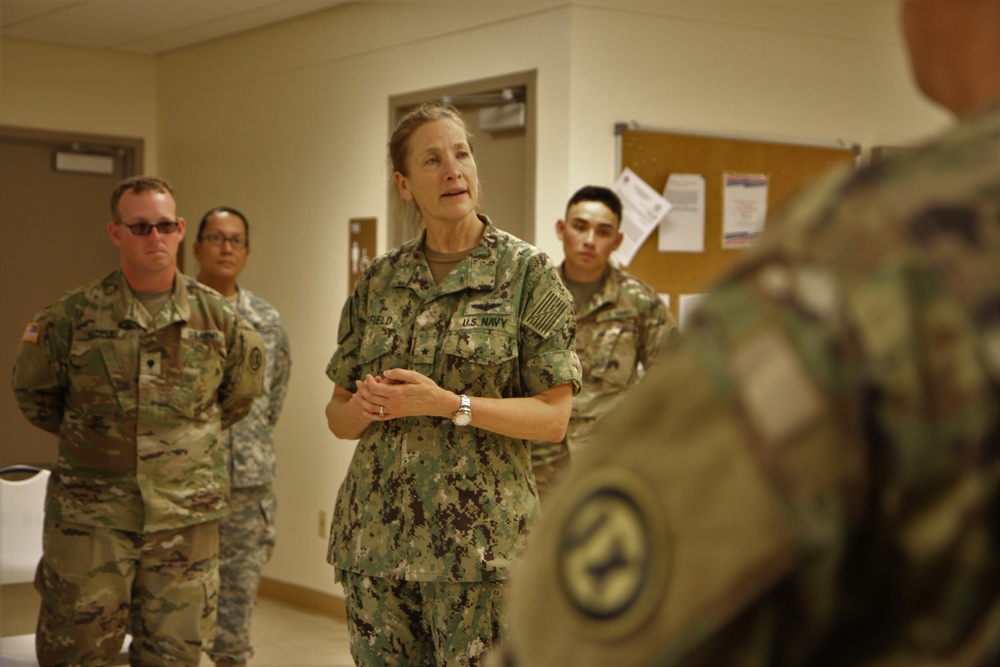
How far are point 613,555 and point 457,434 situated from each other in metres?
1.65

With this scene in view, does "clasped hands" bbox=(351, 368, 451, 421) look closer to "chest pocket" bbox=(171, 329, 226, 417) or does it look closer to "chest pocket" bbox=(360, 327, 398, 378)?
"chest pocket" bbox=(360, 327, 398, 378)

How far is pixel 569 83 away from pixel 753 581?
384 cm

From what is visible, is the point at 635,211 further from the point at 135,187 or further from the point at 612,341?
the point at 135,187

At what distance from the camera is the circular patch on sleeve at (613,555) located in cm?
63

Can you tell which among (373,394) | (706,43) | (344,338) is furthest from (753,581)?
(706,43)

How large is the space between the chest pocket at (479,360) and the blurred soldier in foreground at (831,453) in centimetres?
→ 162

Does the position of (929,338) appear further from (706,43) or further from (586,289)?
(706,43)

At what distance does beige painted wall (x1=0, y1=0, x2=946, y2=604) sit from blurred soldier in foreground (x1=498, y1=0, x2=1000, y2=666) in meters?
3.71

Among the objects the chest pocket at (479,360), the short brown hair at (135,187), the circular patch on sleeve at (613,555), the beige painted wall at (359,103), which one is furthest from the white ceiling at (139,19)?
the circular patch on sleeve at (613,555)

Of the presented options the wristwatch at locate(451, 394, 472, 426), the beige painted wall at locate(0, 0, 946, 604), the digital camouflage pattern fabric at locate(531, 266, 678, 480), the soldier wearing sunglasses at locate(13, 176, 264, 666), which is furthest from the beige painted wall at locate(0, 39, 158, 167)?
the wristwatch at locate(451, 394, 472, 426)

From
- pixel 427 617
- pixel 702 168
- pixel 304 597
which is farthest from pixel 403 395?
pixel 304 597

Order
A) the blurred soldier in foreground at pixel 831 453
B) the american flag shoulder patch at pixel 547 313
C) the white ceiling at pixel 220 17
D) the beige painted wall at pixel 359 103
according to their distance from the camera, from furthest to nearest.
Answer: the white ceiling at pixel 220 17 → the beige painted wall at pixel 359 103 → the american flag shoulder patch at pixel 547 313 → the blurred soldier in foreground at pixel 831 453

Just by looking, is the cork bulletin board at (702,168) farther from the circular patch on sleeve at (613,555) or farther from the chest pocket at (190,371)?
the circular patch on sleeve at (613,555)

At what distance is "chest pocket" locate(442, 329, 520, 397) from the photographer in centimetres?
227
